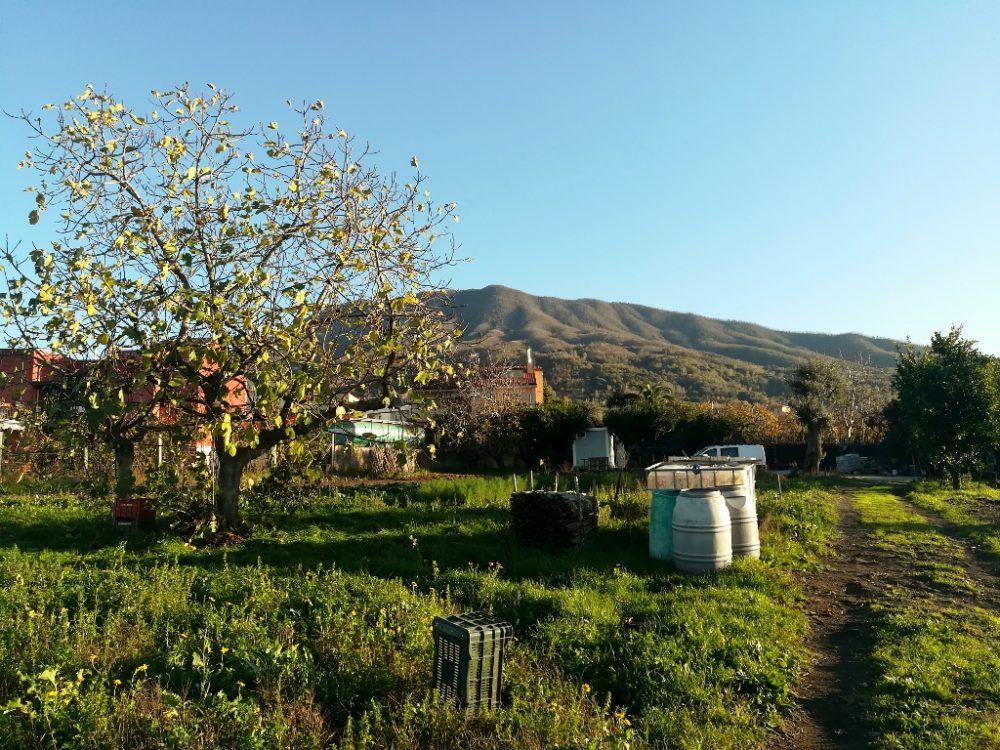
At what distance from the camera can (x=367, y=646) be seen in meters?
5.46

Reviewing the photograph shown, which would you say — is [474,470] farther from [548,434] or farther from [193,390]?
[193,390]

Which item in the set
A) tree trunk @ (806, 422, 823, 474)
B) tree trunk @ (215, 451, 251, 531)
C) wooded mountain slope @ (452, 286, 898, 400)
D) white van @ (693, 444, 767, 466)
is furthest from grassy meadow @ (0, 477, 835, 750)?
wooded mountain slope @ (452, 286, 898, 400)

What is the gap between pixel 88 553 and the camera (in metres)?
9.73

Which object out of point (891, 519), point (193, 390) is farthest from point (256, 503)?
point (891, 519)

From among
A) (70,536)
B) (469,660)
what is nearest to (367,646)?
(469,660)

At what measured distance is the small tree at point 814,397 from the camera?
30.3 meters

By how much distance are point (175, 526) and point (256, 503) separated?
8.00ft

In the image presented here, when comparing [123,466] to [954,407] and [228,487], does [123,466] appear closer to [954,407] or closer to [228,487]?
[228,487]

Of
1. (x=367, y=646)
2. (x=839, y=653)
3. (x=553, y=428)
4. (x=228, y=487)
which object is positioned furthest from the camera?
(x=553, y=428)

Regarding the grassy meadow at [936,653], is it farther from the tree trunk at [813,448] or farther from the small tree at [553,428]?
the tree trunk at [813,448]

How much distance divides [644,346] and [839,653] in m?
100

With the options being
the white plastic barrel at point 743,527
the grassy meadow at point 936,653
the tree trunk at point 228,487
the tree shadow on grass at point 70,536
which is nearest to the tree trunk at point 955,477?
the grassy meadow at point 936,653

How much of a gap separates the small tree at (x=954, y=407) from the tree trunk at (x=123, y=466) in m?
22.3

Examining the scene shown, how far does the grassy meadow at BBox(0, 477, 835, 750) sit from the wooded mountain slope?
29.4 meters
